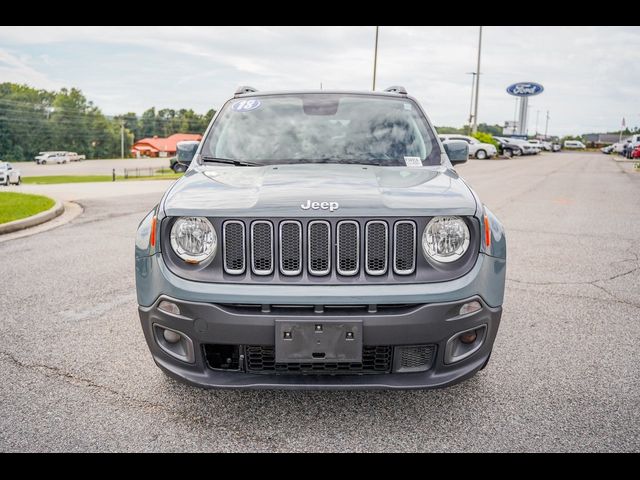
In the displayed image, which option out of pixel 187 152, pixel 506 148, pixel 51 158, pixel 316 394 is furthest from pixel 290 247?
pixel 51 158

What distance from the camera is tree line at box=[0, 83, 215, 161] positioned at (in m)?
106

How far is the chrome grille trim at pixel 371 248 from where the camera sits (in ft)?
9.39

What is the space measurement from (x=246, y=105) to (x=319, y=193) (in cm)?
182

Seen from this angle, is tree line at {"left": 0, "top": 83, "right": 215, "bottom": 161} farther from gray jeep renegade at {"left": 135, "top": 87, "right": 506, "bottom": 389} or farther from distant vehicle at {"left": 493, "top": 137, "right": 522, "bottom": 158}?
gray jeep renegade at {"left": 135, "top": 87, "right": 506, "bottom": 389}

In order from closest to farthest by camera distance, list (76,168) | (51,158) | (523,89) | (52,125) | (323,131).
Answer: (323,131) < (523,89) < (76,168) < (51,158) < (52,125)

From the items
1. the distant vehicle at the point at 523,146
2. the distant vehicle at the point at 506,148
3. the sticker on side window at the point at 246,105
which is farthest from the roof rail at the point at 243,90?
the distant vehicle at the point at 523,146

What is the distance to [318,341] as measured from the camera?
107 inches

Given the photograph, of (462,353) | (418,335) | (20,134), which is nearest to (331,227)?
(418,335)

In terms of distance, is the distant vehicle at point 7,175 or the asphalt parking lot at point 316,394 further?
the distant vehicle at point 7,175

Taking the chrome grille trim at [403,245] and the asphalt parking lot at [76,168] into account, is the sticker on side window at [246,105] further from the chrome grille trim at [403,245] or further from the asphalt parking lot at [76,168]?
the asphalt parking lot at [76,168]

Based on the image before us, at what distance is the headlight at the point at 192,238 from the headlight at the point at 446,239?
107 centimetres

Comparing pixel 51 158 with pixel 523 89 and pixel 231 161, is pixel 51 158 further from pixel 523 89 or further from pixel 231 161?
pixel 231 161

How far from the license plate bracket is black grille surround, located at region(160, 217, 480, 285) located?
0.22m

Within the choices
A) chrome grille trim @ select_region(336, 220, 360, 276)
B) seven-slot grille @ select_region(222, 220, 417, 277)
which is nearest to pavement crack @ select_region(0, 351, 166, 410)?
seven-slot grille @ select_region(222, 220, 417, 277)
